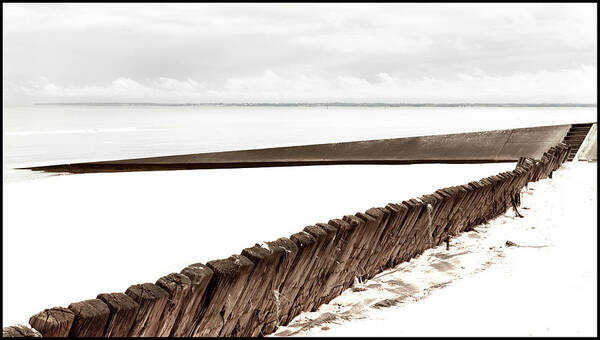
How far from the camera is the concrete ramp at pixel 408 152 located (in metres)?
17.2

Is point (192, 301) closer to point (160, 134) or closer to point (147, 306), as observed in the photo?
point (147, 306)

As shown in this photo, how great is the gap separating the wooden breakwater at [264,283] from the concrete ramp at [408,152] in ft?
42.3

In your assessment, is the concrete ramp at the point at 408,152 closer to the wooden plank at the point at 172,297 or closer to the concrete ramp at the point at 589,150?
the concrete ramp at the point at 589,150

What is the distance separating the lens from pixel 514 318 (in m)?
2.92

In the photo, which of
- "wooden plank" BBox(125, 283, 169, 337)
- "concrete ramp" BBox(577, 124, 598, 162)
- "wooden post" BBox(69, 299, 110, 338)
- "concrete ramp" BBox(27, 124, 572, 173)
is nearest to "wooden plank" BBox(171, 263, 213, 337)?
"wooden plank" BBox(125, 283, 169, 337)

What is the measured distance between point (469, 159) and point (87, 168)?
11.4 metres

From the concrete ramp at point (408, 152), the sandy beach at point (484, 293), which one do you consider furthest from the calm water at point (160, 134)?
the sandy beach at point (484, 293)

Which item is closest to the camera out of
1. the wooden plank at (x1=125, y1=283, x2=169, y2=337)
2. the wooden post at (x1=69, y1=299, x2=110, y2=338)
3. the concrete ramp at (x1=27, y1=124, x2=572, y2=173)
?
the wooden post at (x1=69, y1=299, x2=110, y2=338)

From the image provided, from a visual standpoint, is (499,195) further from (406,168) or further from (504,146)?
(504,146)

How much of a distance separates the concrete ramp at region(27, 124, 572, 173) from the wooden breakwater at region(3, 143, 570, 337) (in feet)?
42.3

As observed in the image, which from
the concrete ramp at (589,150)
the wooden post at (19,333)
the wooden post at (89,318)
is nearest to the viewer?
the wooden post at (19,333)

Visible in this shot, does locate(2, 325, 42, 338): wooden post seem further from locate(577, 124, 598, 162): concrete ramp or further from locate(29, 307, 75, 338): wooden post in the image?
locate(577, 124, 598, 162): concrete ramp

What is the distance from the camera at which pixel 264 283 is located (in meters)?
2.78

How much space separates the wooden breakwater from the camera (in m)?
2.05
